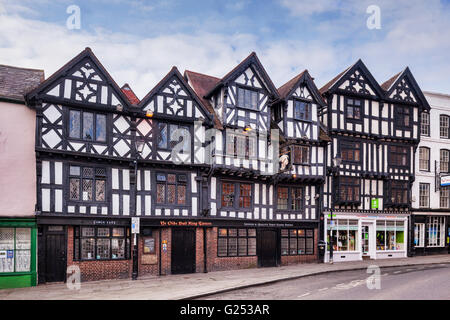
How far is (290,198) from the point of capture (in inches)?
862

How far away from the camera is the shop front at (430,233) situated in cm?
2538

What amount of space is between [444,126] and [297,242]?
15.0m

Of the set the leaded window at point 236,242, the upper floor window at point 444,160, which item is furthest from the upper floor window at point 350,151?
the leaded window at point 236,242

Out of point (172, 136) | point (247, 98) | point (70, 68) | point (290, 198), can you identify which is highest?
point (70, 68)

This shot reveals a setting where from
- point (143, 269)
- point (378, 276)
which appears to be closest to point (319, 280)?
point (378, 276)

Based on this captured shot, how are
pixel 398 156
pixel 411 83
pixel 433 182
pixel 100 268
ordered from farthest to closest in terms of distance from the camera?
pixel 433 182, pixel 411 83, pixel 398 156, pixel 100 268

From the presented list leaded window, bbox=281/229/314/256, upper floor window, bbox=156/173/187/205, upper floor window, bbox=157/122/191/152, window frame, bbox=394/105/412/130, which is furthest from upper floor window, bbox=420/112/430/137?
upper floor window, bbox=156/173/187/205

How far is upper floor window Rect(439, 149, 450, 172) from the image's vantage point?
88.1 ft

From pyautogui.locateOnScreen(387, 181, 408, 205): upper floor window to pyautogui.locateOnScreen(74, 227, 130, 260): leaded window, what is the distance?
57.3ft

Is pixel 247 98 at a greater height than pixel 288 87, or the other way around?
pixel 288 87

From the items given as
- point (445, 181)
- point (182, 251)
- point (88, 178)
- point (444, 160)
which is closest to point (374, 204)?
point (445, 181)

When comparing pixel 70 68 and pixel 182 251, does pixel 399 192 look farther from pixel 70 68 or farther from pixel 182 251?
pixel 70 68

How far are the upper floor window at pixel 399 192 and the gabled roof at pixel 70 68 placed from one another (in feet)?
59.8
